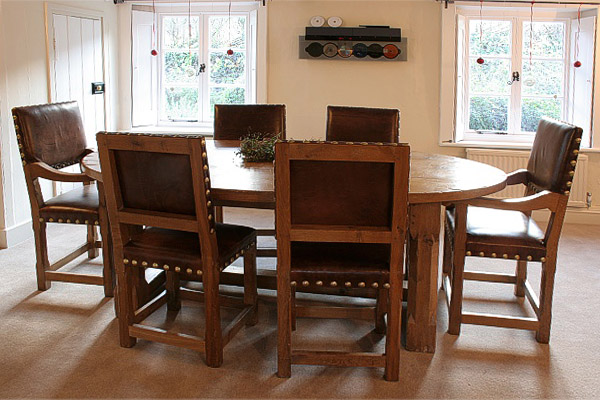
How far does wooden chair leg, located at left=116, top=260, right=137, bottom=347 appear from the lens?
287 centimetres

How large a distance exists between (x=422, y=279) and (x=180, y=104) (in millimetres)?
3659

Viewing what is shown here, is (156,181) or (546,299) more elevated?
(156,181)

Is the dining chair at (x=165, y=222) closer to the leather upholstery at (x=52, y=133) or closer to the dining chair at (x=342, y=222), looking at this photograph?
the dining chair at (x=342, y=222)

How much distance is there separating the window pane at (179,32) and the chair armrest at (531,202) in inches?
142

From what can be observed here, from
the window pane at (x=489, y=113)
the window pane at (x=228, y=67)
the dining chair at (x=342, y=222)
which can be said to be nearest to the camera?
the dining chair at (x=342, y=222)

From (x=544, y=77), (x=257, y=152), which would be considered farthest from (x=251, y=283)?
(x=544, y=77)

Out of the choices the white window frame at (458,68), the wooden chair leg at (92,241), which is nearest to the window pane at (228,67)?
the white window frame at (458,68)

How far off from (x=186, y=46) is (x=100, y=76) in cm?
83

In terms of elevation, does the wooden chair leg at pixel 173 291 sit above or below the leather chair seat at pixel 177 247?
below

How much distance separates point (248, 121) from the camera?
4391 millimetres

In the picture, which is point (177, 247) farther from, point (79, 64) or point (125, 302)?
point (79, 64)

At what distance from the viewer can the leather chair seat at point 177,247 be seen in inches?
108

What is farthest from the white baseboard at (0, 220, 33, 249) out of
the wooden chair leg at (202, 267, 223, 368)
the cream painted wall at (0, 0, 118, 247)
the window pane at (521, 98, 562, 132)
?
the window pane at (521, 98, 562, 132)

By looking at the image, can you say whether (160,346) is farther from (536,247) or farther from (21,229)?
(21,229)
